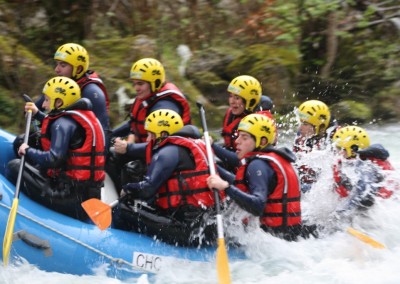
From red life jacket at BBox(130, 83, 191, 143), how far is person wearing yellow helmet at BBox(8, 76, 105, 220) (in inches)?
41.7

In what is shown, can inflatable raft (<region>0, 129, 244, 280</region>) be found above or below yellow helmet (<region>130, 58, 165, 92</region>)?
below

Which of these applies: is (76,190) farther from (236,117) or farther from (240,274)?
(236,117)

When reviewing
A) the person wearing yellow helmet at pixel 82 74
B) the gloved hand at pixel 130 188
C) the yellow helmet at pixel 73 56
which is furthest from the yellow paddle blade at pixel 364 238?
the yellow helmet at pixel 73 56

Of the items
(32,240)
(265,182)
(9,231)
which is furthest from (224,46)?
(9,231)

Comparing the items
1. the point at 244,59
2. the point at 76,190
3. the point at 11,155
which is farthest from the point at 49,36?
the point at 76,190

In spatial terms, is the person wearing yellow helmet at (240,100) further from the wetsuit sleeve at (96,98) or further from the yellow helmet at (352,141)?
the wetsuit sleeve at (96,98)

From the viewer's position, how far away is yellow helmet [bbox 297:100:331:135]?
716 centimetres

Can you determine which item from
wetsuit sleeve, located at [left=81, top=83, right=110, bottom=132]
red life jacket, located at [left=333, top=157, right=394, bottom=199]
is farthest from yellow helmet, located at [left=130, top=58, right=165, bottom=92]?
red life jacket, located at [left=333, top=157, right=394, bottom=199]

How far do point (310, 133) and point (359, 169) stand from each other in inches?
42.2

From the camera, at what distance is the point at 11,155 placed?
6062 mm

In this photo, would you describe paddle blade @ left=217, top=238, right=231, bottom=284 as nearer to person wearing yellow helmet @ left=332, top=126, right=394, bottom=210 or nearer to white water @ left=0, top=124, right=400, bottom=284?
white water @ left=0, top=124, right=400, bottom=284

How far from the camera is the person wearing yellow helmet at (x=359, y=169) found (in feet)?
20.2

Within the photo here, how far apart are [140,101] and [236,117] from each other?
97cm

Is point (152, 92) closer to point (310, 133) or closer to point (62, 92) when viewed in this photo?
point (62, 92)
